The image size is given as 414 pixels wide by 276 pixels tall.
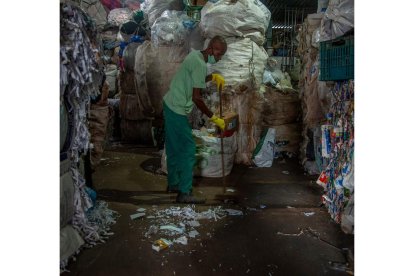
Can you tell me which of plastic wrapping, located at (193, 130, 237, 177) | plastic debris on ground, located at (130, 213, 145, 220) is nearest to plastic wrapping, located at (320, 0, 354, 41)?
plastic wrapping, located at (193, 130, 237, 177)

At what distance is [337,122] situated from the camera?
3.41 m

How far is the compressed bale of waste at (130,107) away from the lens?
291 inches

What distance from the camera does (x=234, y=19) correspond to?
534 centimetres

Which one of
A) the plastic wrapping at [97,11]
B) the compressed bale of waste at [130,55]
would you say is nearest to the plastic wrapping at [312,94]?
the compressed bale of waste at [130,55]

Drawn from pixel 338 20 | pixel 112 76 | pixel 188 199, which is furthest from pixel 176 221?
pixel 112 76

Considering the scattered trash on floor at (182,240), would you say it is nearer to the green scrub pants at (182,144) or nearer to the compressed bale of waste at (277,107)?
the green scrub pants at (182,144)

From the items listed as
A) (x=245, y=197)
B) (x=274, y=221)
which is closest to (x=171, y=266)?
(x=274, y=221)

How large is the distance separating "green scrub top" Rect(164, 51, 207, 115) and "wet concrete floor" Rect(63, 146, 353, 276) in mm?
988

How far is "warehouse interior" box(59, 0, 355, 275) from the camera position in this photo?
8.53 ft

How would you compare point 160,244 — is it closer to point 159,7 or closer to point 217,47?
point 217,47

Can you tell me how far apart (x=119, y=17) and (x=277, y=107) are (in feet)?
13.5

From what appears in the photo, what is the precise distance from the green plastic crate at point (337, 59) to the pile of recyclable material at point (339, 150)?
0.10 metres

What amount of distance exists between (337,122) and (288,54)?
744cm

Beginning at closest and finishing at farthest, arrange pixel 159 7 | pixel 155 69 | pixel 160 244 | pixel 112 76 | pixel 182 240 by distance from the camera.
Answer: pixel 160 244, pixel 182 240, pixel 155 69, pixel 159 7, pixel 112 76
